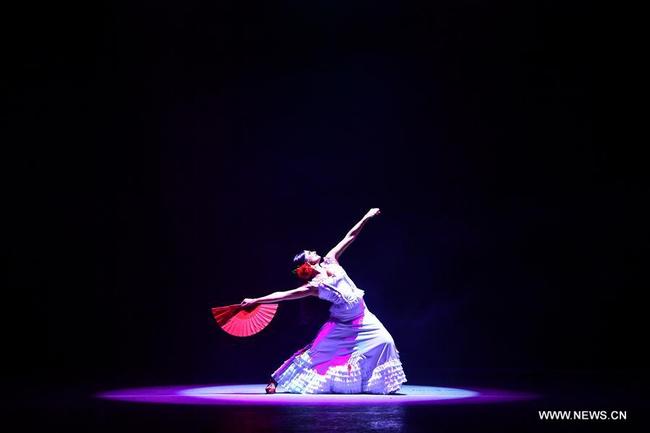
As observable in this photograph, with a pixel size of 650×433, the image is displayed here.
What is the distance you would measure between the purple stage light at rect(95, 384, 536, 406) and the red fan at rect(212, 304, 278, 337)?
0.39m

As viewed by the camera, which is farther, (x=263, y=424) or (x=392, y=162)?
(x=392, y=162)

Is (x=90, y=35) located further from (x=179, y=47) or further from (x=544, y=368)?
(x=544, y=368)

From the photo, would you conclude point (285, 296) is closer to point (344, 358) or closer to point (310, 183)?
point (344, 358)

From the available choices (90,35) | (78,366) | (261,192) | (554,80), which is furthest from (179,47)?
(554,80)

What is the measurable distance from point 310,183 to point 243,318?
6.81ft

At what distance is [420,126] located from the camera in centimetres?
657

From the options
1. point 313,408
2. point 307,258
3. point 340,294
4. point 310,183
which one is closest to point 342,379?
point 340,294

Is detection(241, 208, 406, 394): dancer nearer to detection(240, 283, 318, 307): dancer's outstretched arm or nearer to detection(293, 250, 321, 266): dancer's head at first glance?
detection(240, 283, 318, 307): dancer's outstretched arm

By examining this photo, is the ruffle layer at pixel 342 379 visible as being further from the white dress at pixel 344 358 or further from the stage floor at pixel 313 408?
the stage floor at pixel 313 408

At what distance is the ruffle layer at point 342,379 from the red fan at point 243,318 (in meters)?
0.34

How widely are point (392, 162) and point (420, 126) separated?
43 centimetres

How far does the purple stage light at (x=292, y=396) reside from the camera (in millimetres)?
3977

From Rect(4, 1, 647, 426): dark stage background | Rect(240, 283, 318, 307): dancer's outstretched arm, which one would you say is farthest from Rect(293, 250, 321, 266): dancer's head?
Rect(4, 1, 647, 426): dark stage background

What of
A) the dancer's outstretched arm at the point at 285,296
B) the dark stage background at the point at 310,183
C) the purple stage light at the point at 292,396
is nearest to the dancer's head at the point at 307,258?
the dancer's outstretched arm at the point at 285,296
